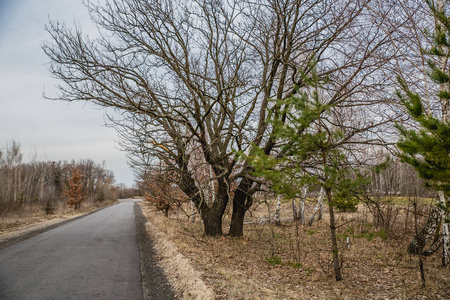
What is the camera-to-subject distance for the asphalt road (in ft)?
16.3

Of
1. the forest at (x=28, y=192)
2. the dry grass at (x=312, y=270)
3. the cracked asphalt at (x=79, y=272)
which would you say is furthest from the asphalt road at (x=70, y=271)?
the forest at (x=28, y=192)

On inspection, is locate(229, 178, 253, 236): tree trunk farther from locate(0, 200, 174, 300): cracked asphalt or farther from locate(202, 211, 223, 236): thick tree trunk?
locate(0, 200, 174, 300): cracked asphalt

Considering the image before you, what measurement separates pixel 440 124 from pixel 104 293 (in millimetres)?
5981

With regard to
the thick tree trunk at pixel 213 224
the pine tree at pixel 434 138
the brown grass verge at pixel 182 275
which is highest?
the pine tree at pixel 434 138

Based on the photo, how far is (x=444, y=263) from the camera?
666cm

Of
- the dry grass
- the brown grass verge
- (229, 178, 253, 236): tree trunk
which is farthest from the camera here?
(229, 178, 253, 236): tree trunk

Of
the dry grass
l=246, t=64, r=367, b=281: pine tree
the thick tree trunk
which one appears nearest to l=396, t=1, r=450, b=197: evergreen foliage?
l=246, t=64, r=367, b=281: pine tree

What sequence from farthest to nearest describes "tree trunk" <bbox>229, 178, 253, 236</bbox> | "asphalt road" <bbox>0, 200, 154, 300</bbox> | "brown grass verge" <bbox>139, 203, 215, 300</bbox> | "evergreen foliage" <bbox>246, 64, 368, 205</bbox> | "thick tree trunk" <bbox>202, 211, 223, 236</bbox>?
"thick tree trunk" <bbox>202, 211, 223, 236</bbox>
"tree trunk" <bbox>229, 178, 253, 236</bbox>
"evergreen foliage" <bbox>246, 64, 368, 205</bbox>
"asphalt road" <bbox>0, 200, 154, 300</bbox>
"brown grass verge" <bbox>139, 203, 215, 300</bbox>

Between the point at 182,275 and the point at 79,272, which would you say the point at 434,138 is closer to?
the point at 182,275

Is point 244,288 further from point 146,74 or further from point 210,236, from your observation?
point 146,74

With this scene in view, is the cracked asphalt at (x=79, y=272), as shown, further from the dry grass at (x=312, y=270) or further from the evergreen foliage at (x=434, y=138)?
the evergreen foliage at (x=434, y=138)

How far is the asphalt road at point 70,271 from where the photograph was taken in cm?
496

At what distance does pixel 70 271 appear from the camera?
21.0ft

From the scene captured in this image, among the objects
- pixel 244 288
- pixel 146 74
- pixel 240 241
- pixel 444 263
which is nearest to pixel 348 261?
pixel 444 263
